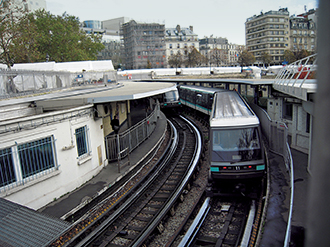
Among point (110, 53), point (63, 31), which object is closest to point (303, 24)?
point (110, 53)

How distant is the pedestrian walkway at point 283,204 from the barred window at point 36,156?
6.78m

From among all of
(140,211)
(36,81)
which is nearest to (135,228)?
(140,211)


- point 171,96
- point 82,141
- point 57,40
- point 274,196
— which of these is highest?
point 57,40

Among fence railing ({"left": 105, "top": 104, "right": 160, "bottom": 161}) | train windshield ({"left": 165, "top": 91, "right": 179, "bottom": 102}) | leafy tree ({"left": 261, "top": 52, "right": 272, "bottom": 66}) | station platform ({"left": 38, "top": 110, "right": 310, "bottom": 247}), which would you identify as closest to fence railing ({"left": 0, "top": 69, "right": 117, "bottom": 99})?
fence railing ({"left": 105, "top": 104, "right": 160, "bottom": 161})

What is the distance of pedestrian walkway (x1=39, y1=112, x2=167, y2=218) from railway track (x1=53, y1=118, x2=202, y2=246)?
48 cm

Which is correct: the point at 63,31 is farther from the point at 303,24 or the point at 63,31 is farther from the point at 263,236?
the point at 303,24

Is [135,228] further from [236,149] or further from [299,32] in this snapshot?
[299,32]

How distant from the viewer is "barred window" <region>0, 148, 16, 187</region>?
24.5ft

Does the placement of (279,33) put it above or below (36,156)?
above

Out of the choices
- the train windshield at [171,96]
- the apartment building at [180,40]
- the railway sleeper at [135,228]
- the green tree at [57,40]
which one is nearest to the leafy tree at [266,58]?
the apartment building at [180,40]

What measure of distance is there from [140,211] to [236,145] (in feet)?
12.8

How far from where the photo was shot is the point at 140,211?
29.5ft

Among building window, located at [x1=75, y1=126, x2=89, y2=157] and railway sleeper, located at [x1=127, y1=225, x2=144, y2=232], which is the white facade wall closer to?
building window, located at [x1=75, y1=126, x2=89, y2=157]

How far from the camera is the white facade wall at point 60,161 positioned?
25.8 feet
